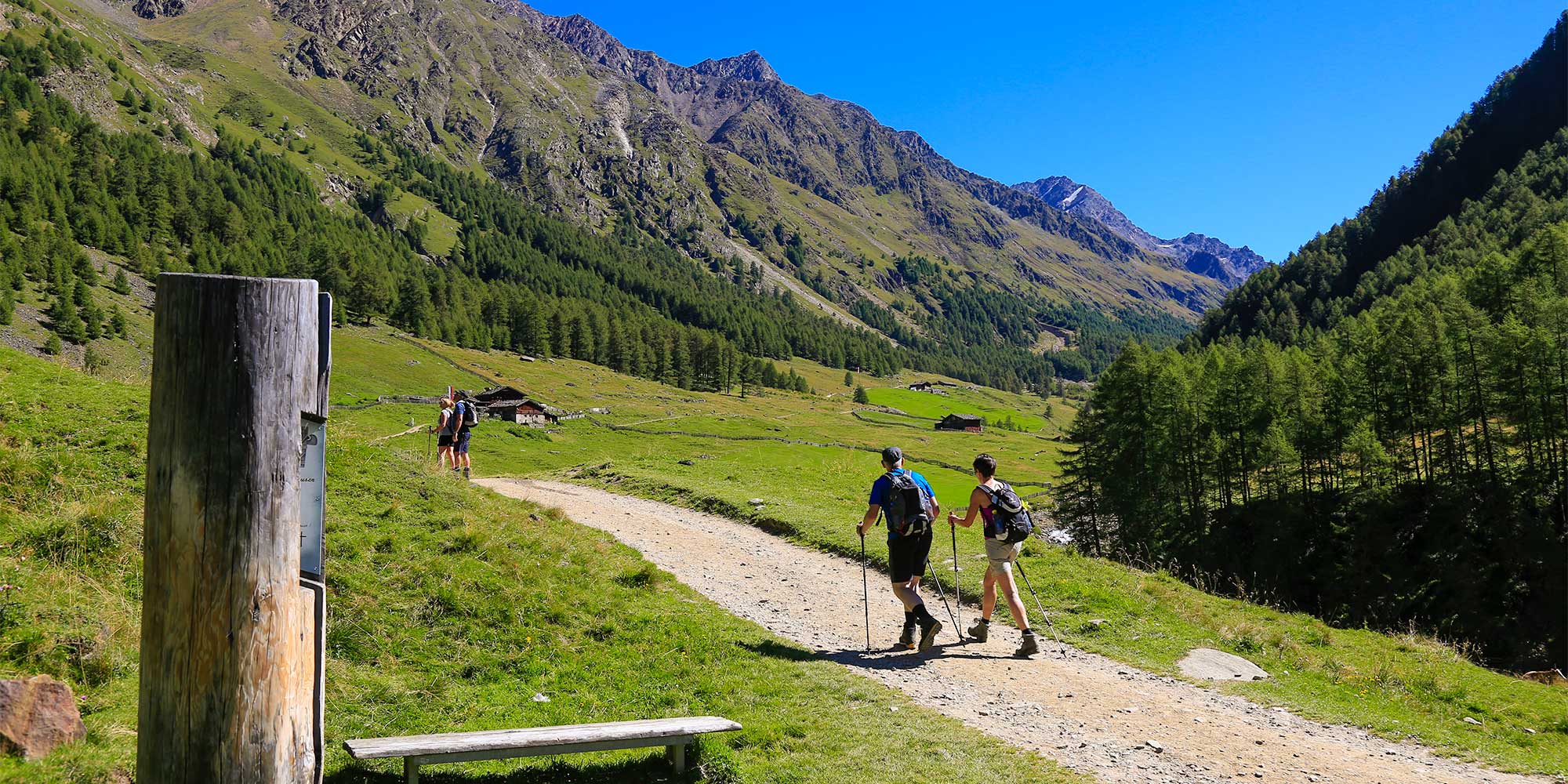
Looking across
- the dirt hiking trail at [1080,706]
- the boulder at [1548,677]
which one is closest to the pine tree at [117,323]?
the dirt hiking trail at [1080,706]

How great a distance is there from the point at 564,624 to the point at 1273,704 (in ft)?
34.1

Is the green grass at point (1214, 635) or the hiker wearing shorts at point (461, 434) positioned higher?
the hiker wearing shorts at point (461, 434)

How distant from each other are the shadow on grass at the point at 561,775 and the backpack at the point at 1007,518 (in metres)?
6.77

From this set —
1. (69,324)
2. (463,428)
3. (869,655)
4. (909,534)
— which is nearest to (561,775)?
(869,655)

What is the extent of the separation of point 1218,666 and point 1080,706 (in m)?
3.80

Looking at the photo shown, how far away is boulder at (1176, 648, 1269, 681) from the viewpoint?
39.1ft

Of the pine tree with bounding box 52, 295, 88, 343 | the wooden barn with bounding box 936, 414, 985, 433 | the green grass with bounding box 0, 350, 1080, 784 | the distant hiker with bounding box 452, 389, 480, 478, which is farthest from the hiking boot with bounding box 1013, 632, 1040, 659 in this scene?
the wooden barn with bounding box 936, 414, 985, 433

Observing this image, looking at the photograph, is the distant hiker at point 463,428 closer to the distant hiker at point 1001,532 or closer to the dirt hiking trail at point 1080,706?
the dirt hiking trail at point 1080,706

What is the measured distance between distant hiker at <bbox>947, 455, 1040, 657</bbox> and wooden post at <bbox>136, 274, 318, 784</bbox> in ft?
34.6

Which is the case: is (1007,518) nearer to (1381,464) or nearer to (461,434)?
(461,434)

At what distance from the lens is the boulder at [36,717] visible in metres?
5.71

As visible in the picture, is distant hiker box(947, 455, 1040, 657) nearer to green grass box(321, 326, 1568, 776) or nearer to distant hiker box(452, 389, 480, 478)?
green grass box(321, 326, 1568, 776)

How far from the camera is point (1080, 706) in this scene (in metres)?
10.2

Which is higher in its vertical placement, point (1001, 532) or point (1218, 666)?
point (1001, 532)
